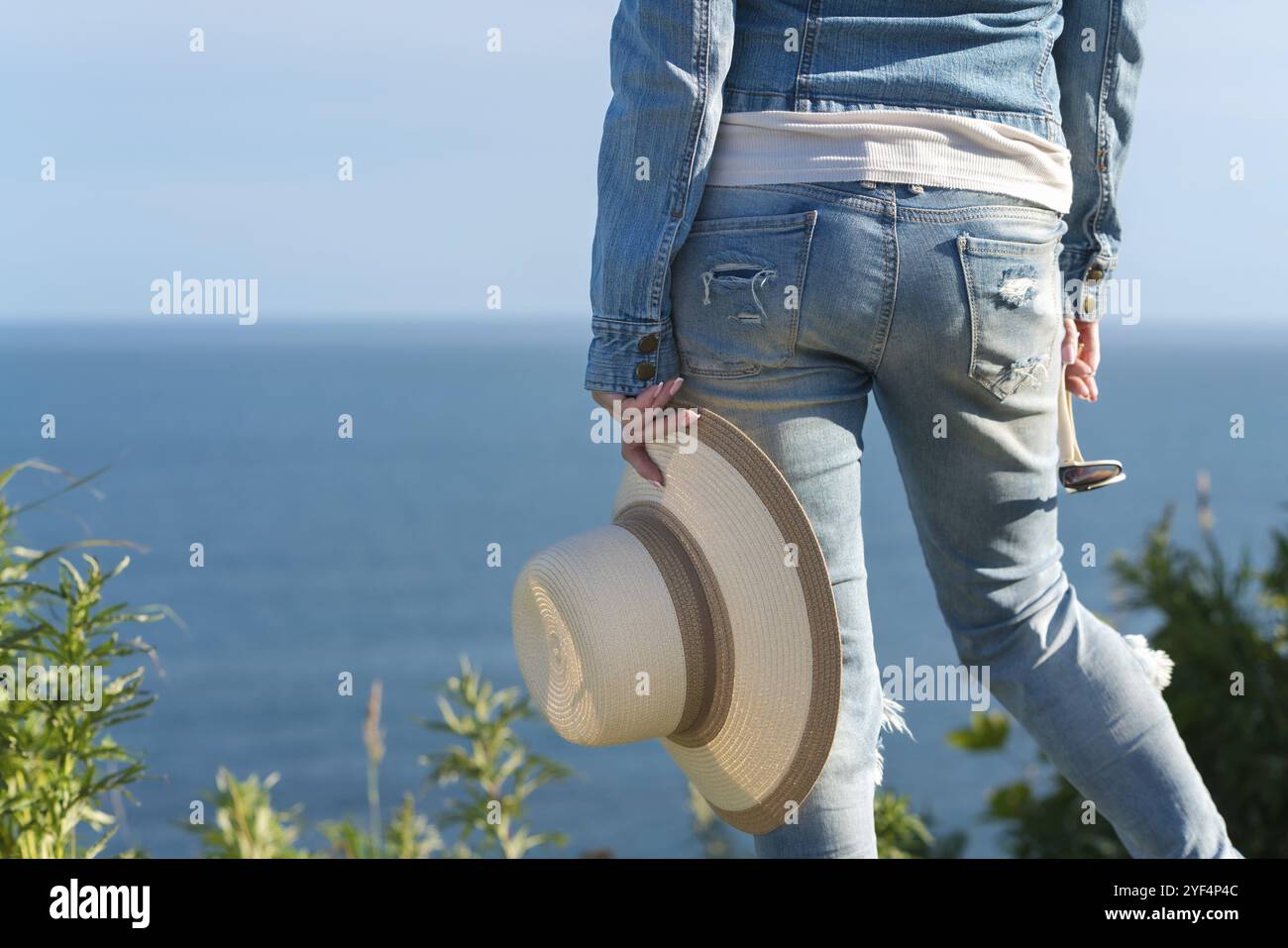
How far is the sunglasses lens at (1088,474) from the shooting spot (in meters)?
1.63

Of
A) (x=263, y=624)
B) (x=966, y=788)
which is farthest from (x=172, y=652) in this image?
(x=966, y=788)

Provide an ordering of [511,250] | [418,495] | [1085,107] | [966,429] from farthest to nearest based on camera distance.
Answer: [418,495]
[511,250]
[1085,107]
[966,429]

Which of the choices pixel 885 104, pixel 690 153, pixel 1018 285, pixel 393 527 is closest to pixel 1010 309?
pixel 1018 285

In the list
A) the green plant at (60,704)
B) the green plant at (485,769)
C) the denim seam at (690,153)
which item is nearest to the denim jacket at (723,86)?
the denim seam at (690,153)

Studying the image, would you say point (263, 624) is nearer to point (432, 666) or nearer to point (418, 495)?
point (432, 666)

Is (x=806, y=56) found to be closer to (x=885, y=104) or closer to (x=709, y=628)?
(x=885, y=104)

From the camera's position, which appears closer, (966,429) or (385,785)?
(966,429)

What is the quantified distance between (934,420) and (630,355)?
0.36m

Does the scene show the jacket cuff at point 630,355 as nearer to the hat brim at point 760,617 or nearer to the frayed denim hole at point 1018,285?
the hat brim at point 760,617

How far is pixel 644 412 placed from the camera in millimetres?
1485

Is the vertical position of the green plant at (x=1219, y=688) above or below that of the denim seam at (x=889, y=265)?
below

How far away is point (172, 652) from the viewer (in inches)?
1785
